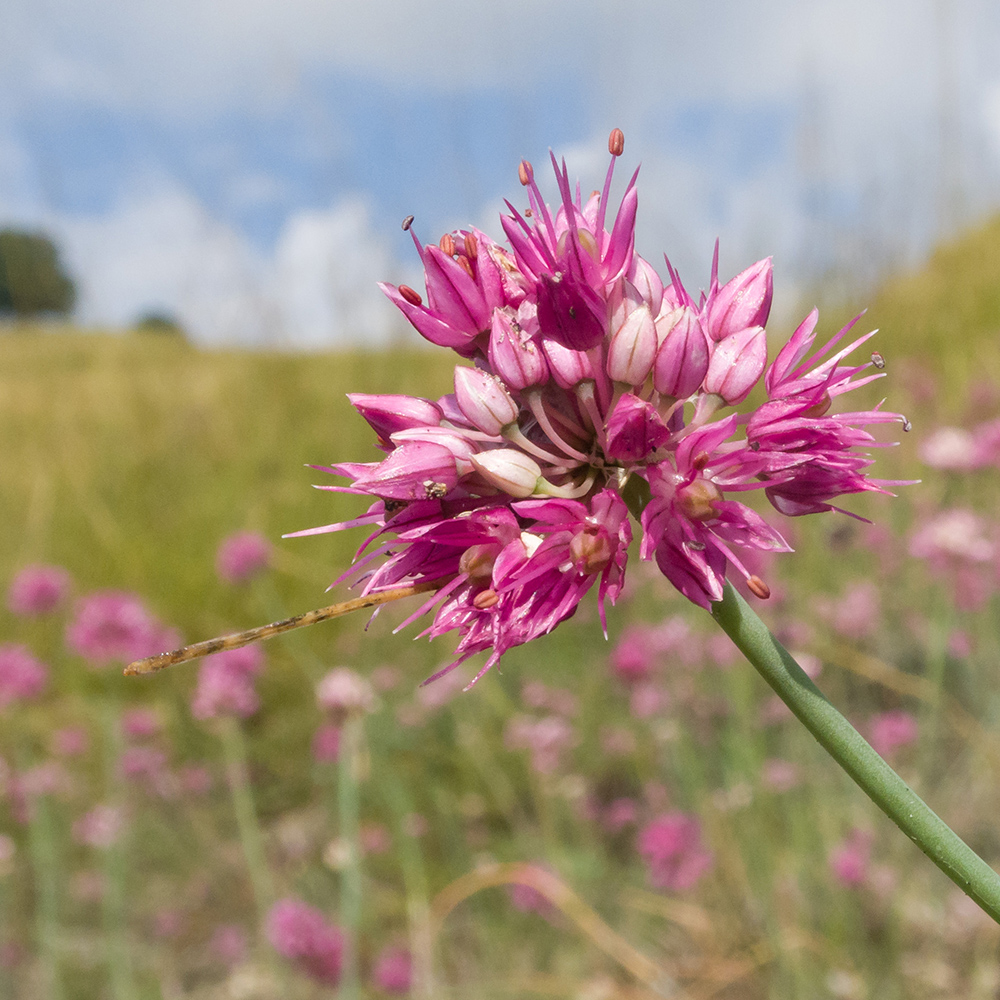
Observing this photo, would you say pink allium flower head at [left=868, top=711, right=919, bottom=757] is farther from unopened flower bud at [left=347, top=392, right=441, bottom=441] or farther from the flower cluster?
unopened flower bud at [left=347, top=392, right=441, bottom=441]

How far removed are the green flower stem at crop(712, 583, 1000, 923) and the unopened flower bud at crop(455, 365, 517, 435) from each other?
0.23 metres

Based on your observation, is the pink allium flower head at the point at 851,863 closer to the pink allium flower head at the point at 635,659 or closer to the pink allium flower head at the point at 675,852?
the pink allium flower head at the point at 675,852

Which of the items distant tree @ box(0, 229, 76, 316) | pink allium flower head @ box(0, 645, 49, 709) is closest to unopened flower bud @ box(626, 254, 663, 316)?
pink allium flower head @ box(0, 645, 49, 709)

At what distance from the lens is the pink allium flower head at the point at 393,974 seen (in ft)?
6.48

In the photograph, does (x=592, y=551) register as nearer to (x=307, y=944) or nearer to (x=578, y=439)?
(x=578, y=439)

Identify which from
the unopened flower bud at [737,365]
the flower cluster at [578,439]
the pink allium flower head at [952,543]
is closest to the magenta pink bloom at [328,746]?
the pink allium flower head at [952,543]

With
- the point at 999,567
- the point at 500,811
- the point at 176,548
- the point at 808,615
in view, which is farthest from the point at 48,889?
the point at 176,548

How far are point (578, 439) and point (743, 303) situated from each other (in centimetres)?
16

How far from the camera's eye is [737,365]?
59 centimetres

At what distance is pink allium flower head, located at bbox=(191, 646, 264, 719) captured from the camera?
5.71 ft

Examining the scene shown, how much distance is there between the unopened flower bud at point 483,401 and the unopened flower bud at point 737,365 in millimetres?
145

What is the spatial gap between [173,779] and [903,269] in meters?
6.14

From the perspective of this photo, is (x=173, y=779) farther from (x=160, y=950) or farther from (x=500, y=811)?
(x=500, y=811)

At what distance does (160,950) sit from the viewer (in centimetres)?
253
